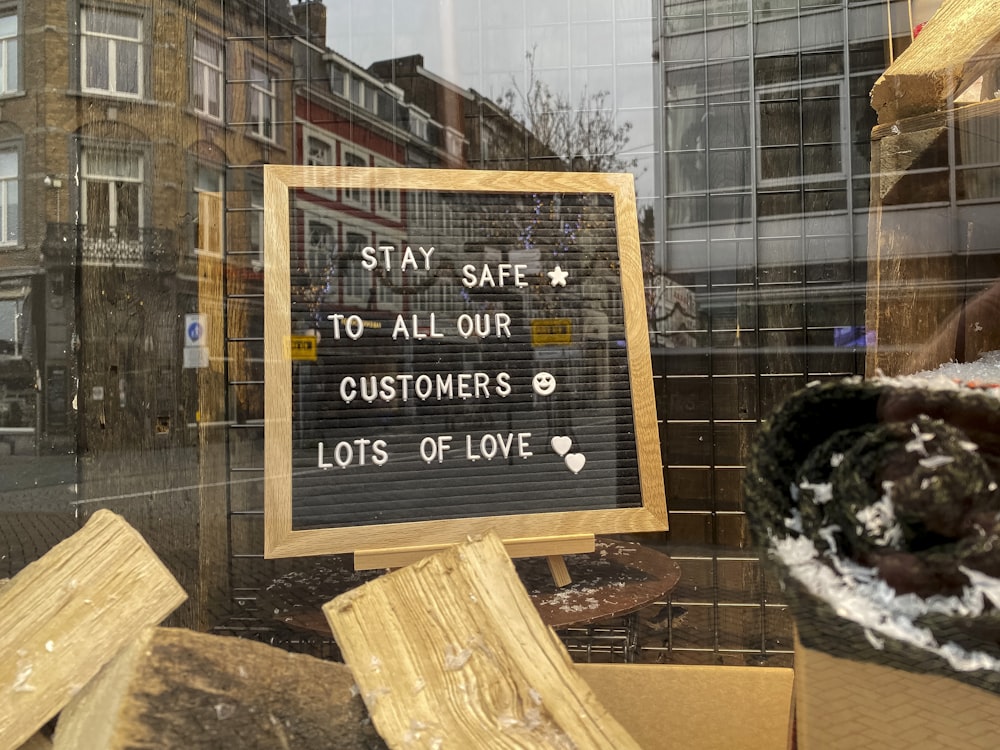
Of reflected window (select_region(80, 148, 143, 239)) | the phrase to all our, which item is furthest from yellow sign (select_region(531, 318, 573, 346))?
reflected window (select_region(80, 148, 143, 239))

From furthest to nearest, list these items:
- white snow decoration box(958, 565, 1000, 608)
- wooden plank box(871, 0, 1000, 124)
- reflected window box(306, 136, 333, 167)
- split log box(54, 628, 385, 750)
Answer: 1. reflected window box(306, 136, 333, 167)
2. wooden plank box(871, 0, 1000, 124)
3. split log box(54, 628, 385, 750)
4. white snow decoration box(958, 565, 1000, 608)

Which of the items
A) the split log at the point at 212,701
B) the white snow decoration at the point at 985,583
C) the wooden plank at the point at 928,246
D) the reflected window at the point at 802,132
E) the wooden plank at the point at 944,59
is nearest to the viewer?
the white snow decoration at the point at 985,583

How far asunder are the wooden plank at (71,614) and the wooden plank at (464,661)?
23 cm

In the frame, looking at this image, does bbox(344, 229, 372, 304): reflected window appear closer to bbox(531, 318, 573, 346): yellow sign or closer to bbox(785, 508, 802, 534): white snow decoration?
bbox(531, 318, 573, 346): yellow sign

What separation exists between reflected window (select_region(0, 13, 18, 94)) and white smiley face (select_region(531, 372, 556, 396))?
3.31 feet

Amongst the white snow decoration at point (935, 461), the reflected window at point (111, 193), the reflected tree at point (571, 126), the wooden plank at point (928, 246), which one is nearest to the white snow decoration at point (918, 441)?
the white snow decoration at point (935, 461)

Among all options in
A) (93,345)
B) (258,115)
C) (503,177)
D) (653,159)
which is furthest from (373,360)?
(653,159)

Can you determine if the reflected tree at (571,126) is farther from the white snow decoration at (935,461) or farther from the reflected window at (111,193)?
the white snow decoration at (935,461)

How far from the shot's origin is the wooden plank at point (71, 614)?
76 cm

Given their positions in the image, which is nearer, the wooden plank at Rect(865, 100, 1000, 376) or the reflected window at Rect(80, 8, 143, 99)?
the wooden plank at Rect(865, 100, 1000, 376)

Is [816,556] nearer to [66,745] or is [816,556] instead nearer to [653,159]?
[66,745]

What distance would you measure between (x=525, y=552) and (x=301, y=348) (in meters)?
0.48

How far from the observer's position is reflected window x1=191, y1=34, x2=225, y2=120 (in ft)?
4.59

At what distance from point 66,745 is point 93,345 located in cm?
73
